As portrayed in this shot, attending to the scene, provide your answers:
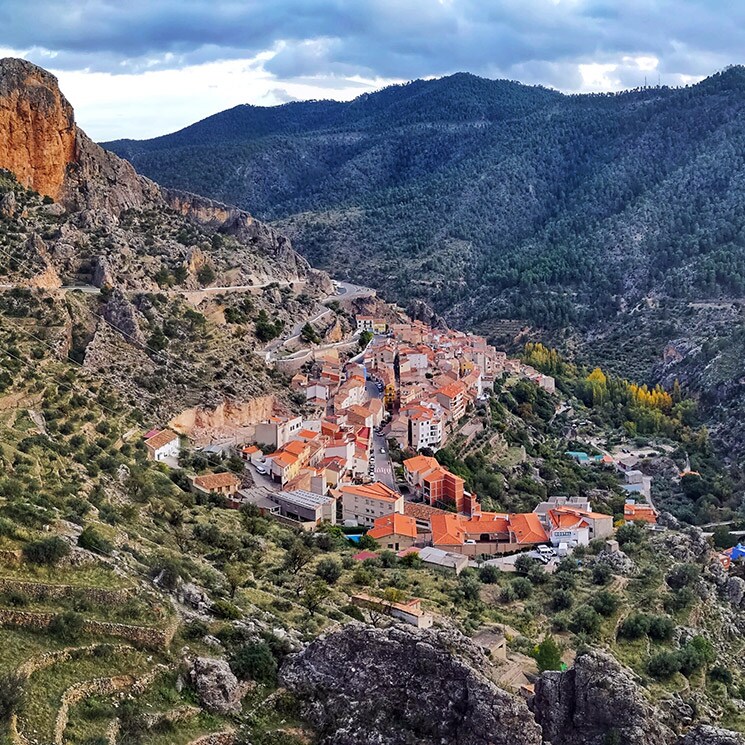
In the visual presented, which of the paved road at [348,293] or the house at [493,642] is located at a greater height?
the paved road at [348,293]

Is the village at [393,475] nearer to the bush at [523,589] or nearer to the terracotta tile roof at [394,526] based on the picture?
the terracotta tile roof at [394,526]

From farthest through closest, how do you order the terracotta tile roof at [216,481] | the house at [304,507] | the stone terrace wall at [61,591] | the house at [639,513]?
the house at [639,513] → the house at [304,507] → the terracotta tile roof at [216,481] → the stone terrace wall at [61,591]

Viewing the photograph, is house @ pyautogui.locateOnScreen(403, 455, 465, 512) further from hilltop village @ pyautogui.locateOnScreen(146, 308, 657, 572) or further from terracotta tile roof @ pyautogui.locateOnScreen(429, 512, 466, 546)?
terracotta tile roof @ pyautogui.locateOnScreen(429, 512, 466, 546)

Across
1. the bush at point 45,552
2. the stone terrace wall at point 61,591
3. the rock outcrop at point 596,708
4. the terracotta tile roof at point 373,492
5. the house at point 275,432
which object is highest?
the bush at point 45,552

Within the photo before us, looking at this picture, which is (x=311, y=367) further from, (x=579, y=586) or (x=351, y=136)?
(x=351, y=136)

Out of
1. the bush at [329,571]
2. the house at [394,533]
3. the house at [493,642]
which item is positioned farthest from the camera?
the house at [394,533]

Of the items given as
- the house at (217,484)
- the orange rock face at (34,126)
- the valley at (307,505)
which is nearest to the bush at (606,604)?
the valley at (307,505)

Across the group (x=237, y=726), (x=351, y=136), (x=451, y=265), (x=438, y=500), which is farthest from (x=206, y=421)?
(x=351, y=136)
